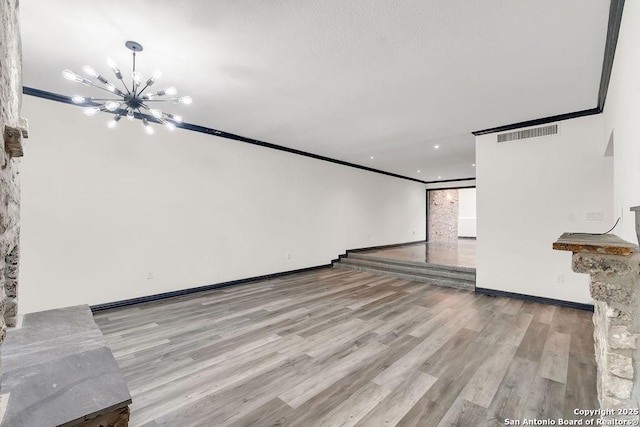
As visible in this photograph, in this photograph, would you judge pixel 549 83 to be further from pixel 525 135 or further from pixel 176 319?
pixel 176 319

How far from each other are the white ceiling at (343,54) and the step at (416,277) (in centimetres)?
292

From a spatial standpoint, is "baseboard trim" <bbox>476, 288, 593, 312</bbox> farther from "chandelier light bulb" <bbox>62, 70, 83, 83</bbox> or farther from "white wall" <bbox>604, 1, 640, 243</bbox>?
"chandelier light bulb" <bbox>62, 70, 83, 83</bbox>

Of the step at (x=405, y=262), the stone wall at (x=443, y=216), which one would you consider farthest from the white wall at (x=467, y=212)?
the step at (x=405, y=262)

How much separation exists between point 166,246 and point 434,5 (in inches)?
182

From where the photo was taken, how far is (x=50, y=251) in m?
3.54

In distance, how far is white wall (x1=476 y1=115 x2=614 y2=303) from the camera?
3.93 m

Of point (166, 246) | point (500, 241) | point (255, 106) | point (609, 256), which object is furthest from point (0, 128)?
point (500, 241)

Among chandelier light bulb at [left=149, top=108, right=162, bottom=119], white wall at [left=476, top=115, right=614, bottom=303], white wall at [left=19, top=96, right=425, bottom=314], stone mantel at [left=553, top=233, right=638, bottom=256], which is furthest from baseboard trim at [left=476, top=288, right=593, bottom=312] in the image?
chandelier light bulb at [left=149, top=108, right=162, bottom=119]

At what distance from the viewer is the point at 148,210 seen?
434 centimetres

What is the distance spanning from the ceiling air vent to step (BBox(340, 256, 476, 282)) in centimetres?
253

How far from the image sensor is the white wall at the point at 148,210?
352cm

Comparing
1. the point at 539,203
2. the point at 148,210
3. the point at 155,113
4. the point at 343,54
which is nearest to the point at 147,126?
the point at 155,113

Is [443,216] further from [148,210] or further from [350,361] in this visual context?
[148,210]

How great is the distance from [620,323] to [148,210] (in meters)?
5.22
